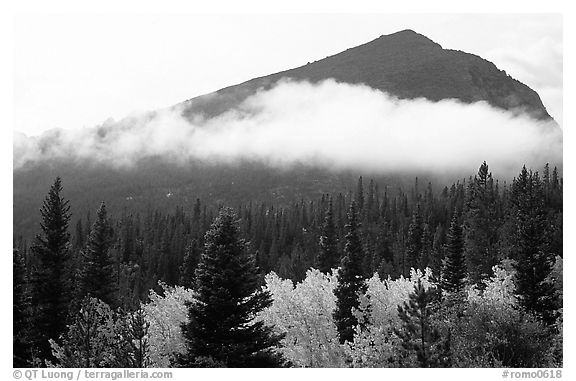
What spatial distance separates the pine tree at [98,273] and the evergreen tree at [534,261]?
88.1ft

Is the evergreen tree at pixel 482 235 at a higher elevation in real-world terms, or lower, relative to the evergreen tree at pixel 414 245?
higher

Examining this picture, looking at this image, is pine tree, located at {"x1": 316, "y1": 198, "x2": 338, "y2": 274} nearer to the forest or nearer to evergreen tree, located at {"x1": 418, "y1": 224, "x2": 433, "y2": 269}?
the forest

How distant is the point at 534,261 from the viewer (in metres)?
36.3

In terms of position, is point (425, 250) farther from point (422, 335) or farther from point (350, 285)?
point (422, 335)

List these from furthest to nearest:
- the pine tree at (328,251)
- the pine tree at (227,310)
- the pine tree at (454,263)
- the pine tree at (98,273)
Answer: the pine tree at (328,251) < the pine tree at (454,263) < the pine tree at (98,273) < the pine tree at (227,310)

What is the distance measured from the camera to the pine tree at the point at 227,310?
25.2m

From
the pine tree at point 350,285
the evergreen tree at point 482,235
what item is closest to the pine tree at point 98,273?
the pine tree at point 350,285

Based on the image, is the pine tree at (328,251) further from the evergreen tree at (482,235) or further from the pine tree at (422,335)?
the pine tree at (422,335)

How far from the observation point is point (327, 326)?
118 feet

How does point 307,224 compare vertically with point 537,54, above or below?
below

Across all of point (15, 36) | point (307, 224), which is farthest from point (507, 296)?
point (307, 224)

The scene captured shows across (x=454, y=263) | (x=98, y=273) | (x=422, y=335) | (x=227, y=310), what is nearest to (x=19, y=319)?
(x=227, y=310)
